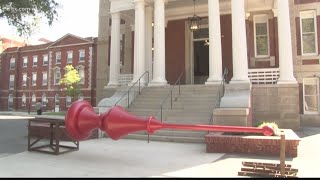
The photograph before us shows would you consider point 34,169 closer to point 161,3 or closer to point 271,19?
point 161,3

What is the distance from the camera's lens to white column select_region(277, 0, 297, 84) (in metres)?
15.3

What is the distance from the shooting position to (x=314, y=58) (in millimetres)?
20375

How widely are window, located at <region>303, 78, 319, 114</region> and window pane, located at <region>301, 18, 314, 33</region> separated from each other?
121 inches

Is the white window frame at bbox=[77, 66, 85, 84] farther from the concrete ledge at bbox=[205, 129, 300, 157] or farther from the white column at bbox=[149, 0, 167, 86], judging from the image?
the concrete ledge at bbox=[205, 129, 300, 157]

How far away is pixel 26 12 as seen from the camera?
59.3 feet

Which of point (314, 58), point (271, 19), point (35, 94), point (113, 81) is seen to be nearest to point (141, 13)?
point (113, 81)

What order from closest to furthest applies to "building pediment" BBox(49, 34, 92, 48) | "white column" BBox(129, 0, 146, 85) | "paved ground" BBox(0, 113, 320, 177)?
"paved ground" BBox(0, 113, 320, 177)
"white column" BBox(129, 0, 146, 85)
"building pediment" BBox(49, 34, 92, 48)

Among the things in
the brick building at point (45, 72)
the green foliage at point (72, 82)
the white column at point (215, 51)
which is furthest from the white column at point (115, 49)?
the brick building at point (45, 72)

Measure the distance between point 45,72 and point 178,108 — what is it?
44.3 metres

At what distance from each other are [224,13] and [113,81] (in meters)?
7.95

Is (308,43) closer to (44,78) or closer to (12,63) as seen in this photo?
(44,78)

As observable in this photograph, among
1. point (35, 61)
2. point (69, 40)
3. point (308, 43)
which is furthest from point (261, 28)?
point (35, 61)

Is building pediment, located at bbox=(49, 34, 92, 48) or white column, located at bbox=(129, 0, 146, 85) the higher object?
building pediment, located at bbox=(49, 34, 92, 48)

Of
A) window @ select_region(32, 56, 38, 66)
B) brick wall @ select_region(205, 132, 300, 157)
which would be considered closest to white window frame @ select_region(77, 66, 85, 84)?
window @ select_region(32, 56, 38, 66)
